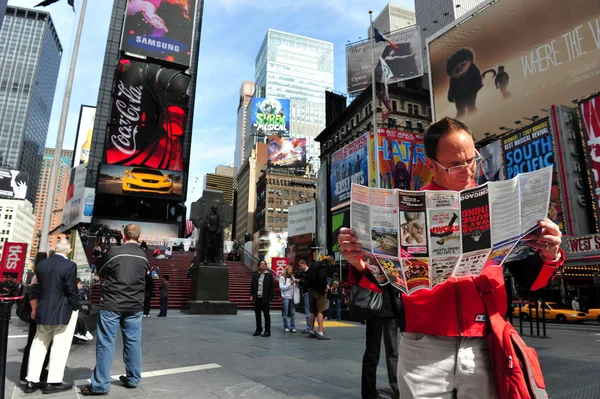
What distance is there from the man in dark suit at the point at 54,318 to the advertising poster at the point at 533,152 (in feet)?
90.6

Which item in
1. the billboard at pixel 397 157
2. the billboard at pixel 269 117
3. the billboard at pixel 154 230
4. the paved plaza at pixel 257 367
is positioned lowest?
the paved plaza at pixel 257 367

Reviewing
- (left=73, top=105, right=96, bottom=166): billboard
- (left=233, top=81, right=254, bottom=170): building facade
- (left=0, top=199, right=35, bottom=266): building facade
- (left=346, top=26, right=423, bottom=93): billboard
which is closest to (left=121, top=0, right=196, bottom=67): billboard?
(left=346, top=26, right=423, bottom=93): billboard

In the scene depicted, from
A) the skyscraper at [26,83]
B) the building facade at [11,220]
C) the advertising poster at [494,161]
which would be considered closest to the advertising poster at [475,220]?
the advertising poster at [494,161]

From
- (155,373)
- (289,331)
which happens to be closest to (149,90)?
(289,331)

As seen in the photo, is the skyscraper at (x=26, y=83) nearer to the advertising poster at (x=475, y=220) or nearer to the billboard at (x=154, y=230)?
the billboard at (x=154, y=230)

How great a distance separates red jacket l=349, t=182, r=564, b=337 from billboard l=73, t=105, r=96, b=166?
299 feet

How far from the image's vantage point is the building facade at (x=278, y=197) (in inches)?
4338

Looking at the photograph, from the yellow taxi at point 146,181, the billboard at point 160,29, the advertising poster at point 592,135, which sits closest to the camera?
the advertising poster at point 592,135

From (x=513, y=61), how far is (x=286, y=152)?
5976 centimetres

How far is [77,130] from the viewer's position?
85.1m

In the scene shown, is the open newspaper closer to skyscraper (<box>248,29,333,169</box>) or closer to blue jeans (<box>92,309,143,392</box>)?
blue jeans (<box>92,309,143,392</box>)

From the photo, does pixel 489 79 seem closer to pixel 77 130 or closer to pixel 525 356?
pixel 525 356

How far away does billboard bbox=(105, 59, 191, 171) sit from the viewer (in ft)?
142

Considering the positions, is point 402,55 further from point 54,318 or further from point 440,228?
point 440,228
